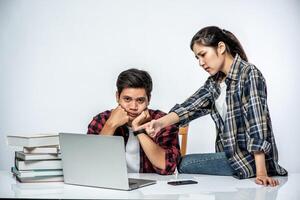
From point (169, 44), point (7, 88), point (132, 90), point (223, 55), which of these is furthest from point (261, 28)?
point (7, 88)

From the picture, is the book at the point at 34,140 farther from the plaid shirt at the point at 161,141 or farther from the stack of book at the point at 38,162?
the plaid shirt at the point at 161,141

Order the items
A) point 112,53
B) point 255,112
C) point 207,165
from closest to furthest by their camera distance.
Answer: point 255,112, point 207,165, point 112,53

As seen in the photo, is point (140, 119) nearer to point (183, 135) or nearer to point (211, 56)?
point (211, 56)

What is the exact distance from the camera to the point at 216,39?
2.02 meters

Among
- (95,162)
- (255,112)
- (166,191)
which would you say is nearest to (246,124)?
(255,112)

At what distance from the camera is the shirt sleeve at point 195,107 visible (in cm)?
207

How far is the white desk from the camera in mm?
1316

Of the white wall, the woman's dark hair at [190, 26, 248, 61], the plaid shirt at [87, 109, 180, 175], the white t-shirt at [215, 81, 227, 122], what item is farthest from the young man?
the white wall

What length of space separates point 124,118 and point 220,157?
0.44 metres

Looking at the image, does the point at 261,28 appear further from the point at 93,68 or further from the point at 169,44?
the point at 93,68

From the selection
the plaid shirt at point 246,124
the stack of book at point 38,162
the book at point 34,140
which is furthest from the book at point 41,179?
the plaid shirt at point 246,124

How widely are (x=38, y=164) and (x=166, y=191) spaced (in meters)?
0.49

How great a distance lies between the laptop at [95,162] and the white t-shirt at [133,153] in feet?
1.69

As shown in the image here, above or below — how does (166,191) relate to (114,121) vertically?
below
